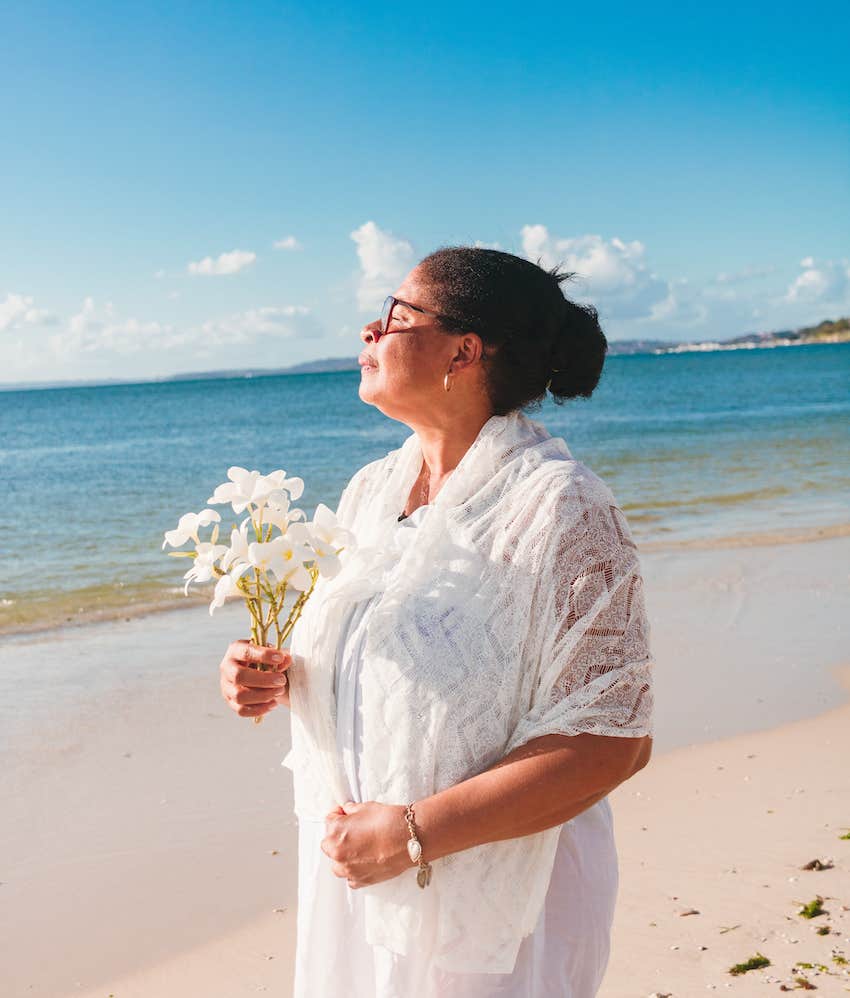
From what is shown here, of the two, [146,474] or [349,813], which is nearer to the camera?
[349,813]

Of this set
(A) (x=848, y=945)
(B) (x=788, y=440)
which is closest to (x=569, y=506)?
(A) (x=848, y=945)

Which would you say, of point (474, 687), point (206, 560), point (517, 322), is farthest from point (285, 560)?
point (517, 322)

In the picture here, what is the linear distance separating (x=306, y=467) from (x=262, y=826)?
25.6 metres

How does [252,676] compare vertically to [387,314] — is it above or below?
below

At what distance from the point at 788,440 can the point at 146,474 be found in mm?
18466

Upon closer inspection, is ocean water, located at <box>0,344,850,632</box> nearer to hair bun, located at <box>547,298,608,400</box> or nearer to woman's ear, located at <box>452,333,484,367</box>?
hair bun, located at <box>547,298,608,400</box>

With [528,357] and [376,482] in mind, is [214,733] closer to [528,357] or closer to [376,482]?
[376,482]

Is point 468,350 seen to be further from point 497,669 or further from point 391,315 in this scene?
point 497,669

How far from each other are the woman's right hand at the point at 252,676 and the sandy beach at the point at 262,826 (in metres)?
2.35

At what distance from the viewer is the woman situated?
75.6 inches

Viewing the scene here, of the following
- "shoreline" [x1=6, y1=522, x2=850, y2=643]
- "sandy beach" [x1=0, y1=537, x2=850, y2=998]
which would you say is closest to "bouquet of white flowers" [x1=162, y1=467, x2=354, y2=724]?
"sandy beach" [x1=0, y1=537, x2=850, y2=998]

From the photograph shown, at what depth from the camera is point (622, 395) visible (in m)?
63.5

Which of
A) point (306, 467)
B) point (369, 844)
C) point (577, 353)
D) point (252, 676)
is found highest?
point (577, 353)

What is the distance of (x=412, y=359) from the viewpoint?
90.7 inches
